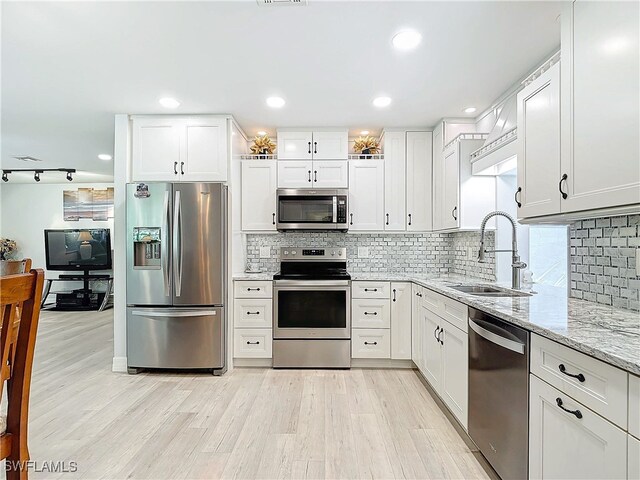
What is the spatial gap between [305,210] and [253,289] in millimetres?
948

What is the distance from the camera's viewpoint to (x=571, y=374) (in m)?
1.15

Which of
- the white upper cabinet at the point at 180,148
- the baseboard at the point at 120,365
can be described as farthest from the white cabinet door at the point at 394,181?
the baseboard at the point at 120,365

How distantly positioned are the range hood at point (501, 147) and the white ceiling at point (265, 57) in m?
0.19

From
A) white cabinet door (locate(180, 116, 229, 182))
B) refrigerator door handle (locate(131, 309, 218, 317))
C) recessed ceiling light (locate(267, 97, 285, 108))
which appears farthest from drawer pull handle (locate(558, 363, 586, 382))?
white cabinet door (locate(180, 116, 229, 182))

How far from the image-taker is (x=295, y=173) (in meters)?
3.57

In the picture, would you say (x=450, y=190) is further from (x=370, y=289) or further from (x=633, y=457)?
(x=633, y=457)

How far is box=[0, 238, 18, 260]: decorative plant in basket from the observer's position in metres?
6.45

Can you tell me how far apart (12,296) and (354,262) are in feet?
10.4

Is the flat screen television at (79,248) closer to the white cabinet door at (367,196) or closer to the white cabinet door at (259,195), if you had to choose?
the white cabinet door at (259,195)

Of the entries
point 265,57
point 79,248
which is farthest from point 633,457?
point 79,248

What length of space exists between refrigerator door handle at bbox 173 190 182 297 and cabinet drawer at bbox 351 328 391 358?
1715mm

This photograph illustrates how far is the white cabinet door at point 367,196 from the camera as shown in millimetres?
3578

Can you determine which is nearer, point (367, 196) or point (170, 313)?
point (170, 313)

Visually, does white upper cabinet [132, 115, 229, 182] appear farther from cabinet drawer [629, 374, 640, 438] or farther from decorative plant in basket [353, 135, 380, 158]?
cabinet drawer [629, 374, 640, 438]
